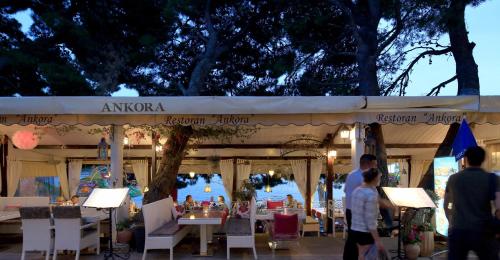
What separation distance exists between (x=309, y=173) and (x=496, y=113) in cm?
752

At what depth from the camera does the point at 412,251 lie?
7.57 m

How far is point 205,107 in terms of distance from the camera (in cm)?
820

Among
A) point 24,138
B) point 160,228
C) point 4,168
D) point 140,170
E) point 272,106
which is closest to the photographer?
point 272,106

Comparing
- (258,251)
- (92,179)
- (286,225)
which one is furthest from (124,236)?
(92,179)

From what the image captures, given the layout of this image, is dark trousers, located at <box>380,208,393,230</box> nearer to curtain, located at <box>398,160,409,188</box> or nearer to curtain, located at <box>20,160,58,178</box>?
curtain, located at <box>398,160,409,188</box>

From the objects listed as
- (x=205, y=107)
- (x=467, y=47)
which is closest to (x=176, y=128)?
(x=205, y=107)

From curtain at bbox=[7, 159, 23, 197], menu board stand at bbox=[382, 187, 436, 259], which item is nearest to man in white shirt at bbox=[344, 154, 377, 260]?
menu board stand at bbox=[382, 187, 436, 259]

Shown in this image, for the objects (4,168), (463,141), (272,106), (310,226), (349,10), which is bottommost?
(310,226)

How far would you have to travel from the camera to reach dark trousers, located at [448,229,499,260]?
4.21 meters

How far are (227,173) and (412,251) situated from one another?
9131 mm

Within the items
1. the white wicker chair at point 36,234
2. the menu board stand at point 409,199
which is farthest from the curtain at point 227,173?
the menu board stand at point 409,199

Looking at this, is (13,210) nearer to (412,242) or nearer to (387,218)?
(387,218)

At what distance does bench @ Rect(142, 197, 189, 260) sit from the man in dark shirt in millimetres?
4481

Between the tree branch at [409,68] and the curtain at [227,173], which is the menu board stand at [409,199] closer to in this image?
the tree branch at [409,68]
